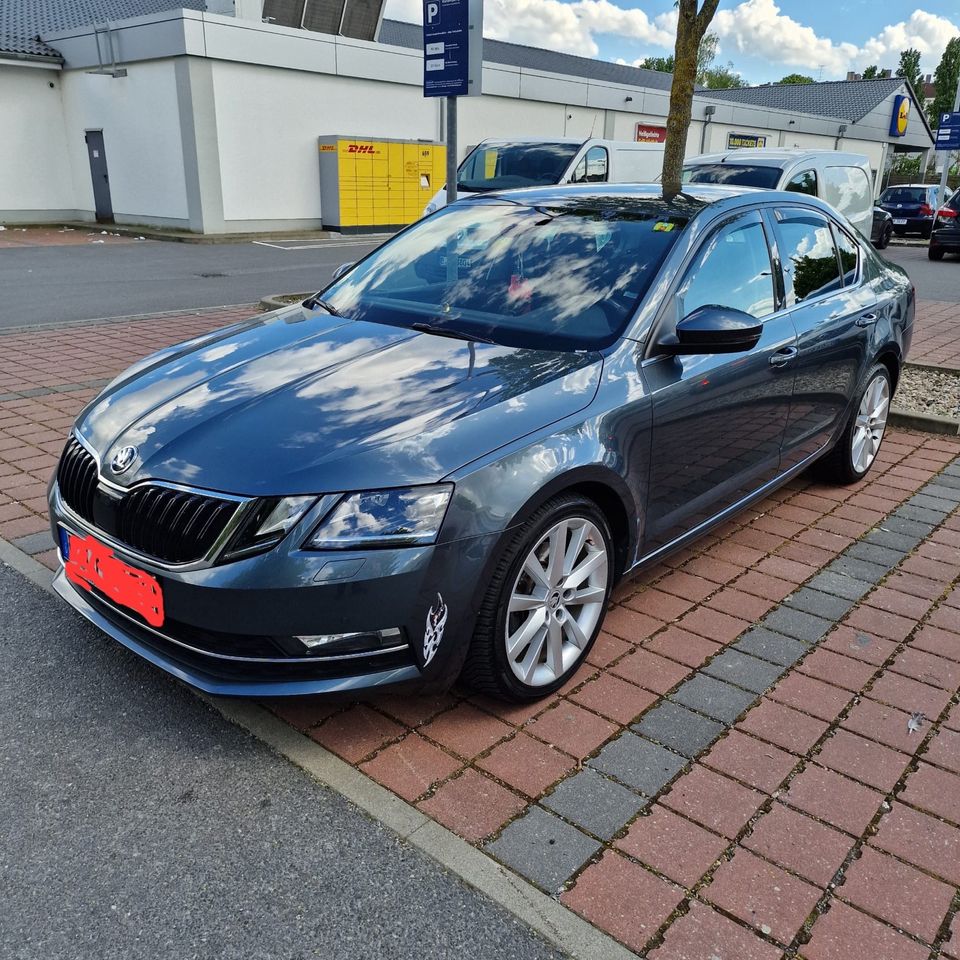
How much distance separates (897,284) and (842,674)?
2.93 metres

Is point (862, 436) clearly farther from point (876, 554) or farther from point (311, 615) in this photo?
point (311, 615)

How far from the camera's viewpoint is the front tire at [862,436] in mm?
4879

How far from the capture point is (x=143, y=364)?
3469 mm

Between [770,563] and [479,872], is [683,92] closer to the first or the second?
[770,563]

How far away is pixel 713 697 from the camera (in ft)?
10.0

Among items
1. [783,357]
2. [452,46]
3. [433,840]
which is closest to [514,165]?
[452,46]

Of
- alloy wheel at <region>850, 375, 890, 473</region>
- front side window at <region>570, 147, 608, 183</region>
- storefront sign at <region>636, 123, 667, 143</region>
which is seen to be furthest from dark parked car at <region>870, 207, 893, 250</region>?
alloy wheel at <region>850, 375, 890, 473</region>

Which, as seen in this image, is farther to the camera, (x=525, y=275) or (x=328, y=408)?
(x=525, y=275)

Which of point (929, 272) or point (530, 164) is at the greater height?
point (530, 164)

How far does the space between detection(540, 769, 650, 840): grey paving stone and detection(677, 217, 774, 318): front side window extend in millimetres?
1731

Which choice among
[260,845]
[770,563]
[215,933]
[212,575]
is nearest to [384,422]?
[212,575]

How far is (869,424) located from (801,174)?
5858mm

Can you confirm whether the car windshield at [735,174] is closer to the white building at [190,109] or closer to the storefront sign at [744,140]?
the white building at [190,109]

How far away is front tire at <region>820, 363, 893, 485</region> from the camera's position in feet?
16.0
